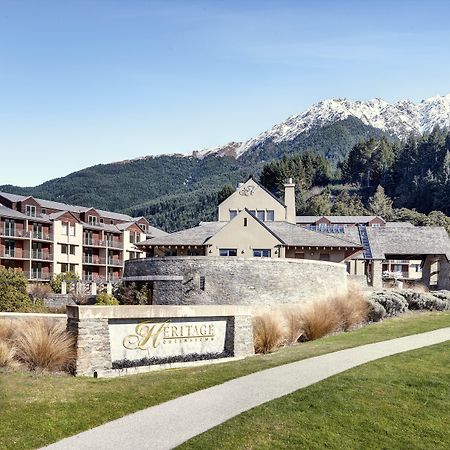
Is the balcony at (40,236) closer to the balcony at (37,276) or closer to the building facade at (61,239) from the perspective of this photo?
the building facade at (61,239)

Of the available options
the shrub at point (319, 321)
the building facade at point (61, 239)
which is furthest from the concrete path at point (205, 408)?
the building facade at point (61, 239)

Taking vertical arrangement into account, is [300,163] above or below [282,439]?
above

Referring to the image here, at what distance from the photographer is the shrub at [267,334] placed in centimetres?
2320

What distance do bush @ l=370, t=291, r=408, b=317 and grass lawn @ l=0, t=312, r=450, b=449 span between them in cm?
1082

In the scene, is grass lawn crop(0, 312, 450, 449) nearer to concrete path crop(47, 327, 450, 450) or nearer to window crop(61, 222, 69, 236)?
Result: concrete path crop(47, 327, 450, 450)

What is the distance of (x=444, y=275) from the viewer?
150ft

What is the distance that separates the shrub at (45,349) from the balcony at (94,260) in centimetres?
5925

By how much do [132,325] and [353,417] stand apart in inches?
361

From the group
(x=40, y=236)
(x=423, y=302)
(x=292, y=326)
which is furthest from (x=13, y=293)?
(x=40, y=236)

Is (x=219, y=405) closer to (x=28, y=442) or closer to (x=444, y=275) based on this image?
(x=28, y=442)

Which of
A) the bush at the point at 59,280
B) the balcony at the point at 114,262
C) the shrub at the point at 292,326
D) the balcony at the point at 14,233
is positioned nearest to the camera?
the shrub at the point at 292,326

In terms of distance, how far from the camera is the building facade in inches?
2643

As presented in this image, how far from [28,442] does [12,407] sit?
214cm

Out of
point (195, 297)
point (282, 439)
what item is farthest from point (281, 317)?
point (282, 439)
